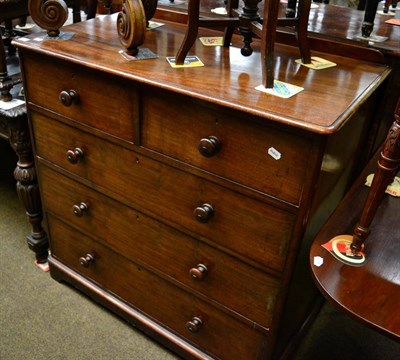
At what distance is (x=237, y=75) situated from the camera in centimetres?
110

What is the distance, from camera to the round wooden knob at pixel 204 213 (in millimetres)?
→ 1115

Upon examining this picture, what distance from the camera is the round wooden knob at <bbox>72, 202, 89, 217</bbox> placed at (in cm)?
146

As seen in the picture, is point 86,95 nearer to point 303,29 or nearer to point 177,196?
point 177,196

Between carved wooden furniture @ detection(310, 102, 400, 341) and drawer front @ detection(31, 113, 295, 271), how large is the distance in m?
0.12

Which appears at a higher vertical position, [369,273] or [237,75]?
[237,75]

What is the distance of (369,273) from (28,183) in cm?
125

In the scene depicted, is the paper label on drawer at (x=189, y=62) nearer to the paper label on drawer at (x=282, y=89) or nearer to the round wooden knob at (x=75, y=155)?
the paper label on drawer at (x=282, y=89)

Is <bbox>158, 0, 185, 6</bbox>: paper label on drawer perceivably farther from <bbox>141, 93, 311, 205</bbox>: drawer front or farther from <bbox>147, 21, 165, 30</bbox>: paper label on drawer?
<bbox>141, 93, 311, 205</bbox>: drawer front

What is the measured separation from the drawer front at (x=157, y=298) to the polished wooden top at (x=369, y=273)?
0.36 meters

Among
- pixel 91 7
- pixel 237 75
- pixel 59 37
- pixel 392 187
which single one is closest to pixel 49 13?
pixel 59 37

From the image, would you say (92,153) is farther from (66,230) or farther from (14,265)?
(14,265)

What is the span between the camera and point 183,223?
1.21 m

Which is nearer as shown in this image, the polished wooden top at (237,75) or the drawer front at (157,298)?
the polished wooden top at (237,75)

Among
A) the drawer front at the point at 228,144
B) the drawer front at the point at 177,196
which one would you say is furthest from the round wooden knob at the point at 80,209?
the drawer front at the point at 228,144
